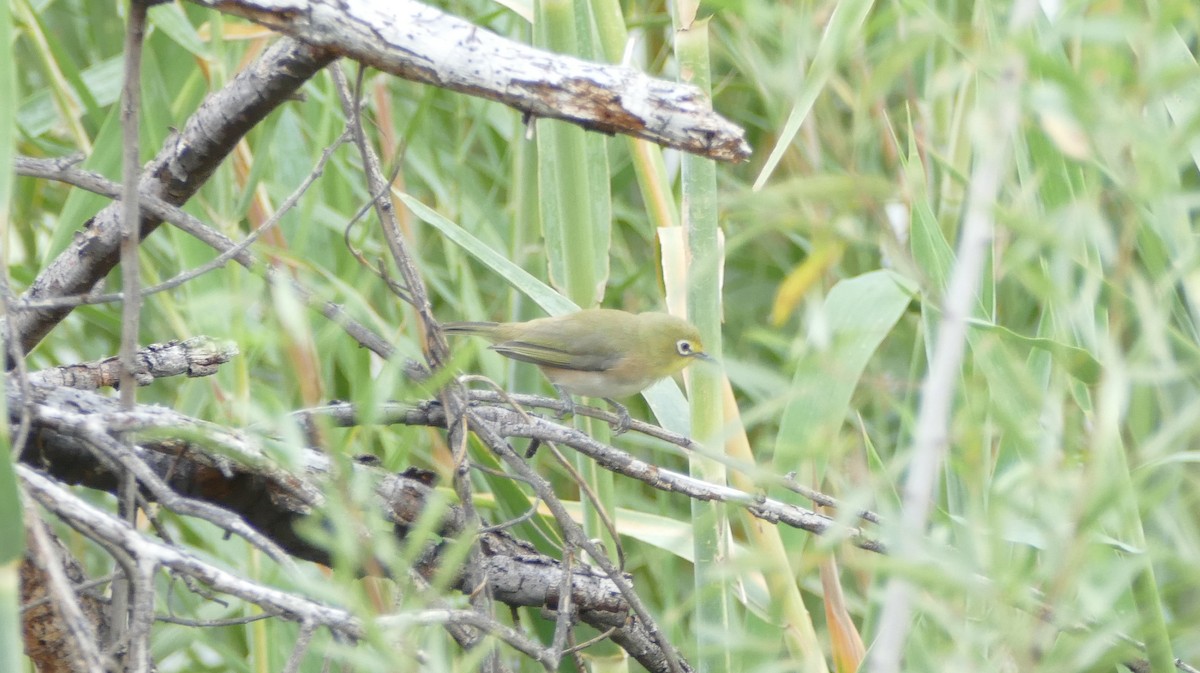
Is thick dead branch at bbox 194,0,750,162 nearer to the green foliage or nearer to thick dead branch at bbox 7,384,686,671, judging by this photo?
the green foliage

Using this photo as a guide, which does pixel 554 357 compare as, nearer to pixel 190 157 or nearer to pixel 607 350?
pixel 607 350

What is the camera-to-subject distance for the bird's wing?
2562 millimetres

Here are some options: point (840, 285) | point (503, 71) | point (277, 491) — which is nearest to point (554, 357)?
point (840, 285)

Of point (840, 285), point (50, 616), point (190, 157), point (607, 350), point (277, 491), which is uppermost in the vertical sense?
point (190, 157)

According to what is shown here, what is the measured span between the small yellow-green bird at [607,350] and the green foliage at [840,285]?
0.45 ft

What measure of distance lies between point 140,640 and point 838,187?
25.9 inches

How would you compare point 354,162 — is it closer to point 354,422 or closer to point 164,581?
point 164,581

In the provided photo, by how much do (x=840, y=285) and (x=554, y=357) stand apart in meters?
1.30

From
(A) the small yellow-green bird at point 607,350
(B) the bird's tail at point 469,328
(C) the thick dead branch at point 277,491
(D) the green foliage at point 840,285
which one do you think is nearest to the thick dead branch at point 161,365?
(D) the green foliage at point 840,285

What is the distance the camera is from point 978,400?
854 millimetres

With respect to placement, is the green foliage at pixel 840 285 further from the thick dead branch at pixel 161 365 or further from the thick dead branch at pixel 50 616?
the thick dead branch at pixel 50 616

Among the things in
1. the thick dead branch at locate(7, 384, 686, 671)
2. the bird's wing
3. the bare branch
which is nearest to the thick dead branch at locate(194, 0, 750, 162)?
the bare branch

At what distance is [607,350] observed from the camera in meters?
3.28

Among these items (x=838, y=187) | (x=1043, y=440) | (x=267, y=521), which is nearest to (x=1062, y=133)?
(x=838, y=187)
